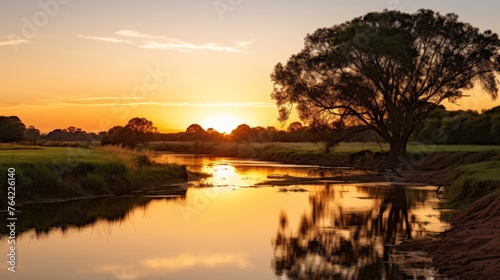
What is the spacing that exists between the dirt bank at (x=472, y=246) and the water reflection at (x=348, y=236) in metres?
0.88

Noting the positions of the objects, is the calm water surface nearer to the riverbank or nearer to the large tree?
the riverbank

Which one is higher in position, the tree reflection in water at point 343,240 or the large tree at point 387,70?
the large tree at point 387,70

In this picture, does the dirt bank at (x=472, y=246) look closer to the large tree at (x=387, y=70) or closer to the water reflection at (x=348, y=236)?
the water reflection at (x=348, y=236)

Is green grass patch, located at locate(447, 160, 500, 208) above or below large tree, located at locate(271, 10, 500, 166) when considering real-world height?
below

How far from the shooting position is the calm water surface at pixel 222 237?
56.1ft

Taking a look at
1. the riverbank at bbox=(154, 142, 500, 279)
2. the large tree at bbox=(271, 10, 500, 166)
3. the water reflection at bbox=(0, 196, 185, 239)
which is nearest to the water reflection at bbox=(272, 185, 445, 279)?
the riverbank at bbox=(154, 142, 500, 279)

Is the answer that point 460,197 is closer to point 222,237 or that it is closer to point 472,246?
point 472,246

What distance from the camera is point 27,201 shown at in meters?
30.7

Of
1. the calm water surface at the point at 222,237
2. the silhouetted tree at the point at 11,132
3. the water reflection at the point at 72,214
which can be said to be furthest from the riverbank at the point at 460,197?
the silhouetted tree at the point at 11,132

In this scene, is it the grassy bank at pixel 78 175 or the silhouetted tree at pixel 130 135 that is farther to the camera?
the silhouetted tree at pixel 130 135

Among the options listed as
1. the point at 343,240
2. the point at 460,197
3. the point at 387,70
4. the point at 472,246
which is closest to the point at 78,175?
the point at 343,240

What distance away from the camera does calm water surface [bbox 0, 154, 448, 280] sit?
56.1ft

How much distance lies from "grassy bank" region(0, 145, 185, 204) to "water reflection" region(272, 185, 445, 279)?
1222 cm

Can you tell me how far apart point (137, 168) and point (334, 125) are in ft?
93.8
